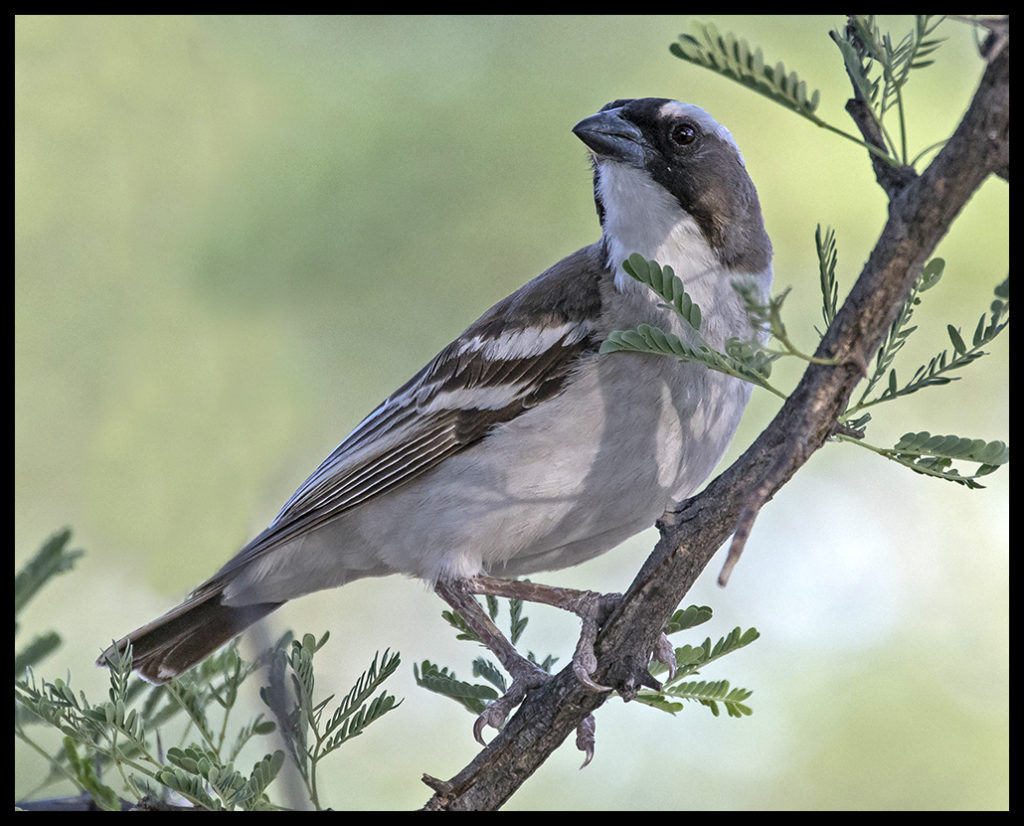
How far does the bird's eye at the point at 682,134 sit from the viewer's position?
4.07 metres

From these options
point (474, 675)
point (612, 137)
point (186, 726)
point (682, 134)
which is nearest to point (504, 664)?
point (474, 675)

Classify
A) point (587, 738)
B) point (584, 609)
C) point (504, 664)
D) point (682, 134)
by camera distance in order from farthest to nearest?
point (682, 134) < point (587, 738) < point (504, 664) < point (584, 609)

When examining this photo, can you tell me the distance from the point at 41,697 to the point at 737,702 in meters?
1.84

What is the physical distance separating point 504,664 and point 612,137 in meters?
1.99

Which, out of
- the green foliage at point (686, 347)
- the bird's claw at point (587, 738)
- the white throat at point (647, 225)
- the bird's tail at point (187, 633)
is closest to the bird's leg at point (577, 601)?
the bird's claw at point (587, 738)

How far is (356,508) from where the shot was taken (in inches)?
162

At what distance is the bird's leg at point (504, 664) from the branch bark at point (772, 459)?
1.36 ft

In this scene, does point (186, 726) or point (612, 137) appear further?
point (612, 137)

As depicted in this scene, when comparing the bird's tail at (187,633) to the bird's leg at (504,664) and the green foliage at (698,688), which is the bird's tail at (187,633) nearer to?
the bird's leg at (504,664)

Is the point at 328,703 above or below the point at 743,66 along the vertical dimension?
below

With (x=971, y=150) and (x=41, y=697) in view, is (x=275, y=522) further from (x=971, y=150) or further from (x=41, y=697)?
(x=971, y=150)

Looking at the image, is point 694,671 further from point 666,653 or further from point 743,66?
point 743,66

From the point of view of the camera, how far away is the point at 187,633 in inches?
166

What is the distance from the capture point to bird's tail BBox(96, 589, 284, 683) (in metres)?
4.06
